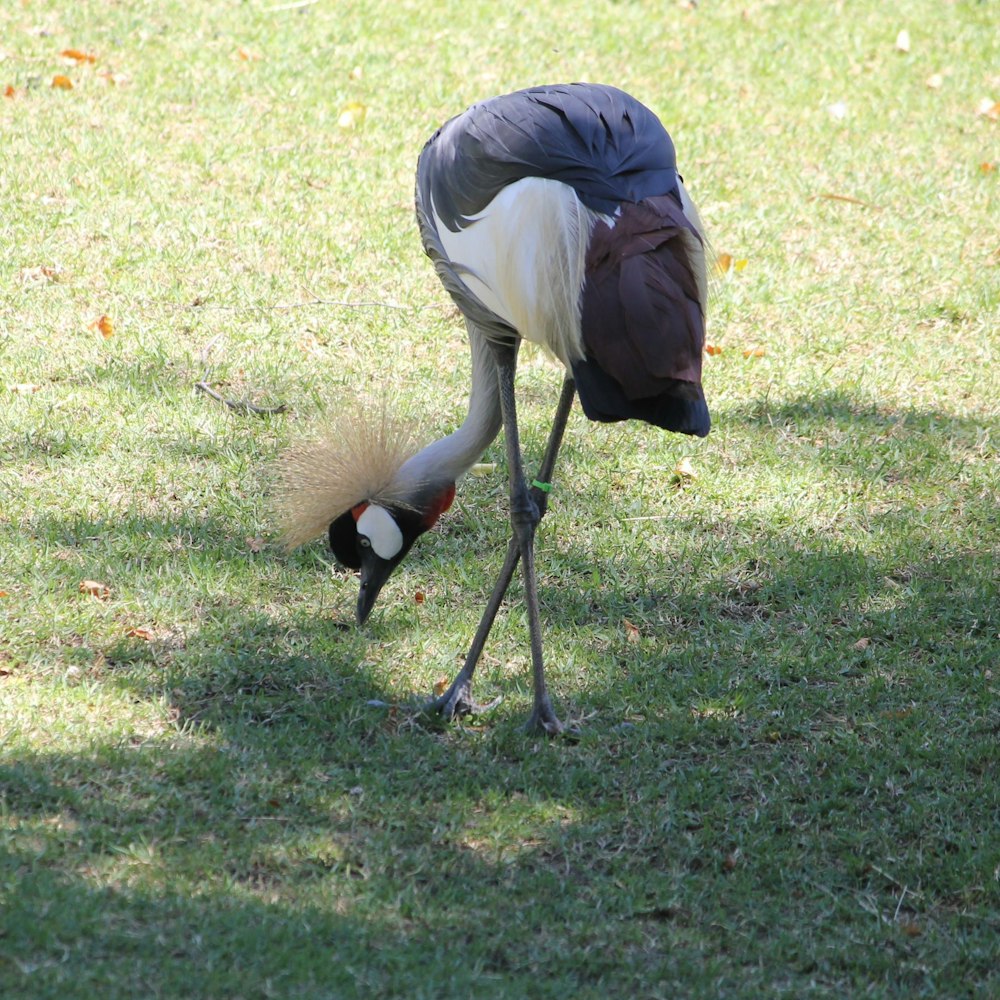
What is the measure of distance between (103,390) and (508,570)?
7.25 ft

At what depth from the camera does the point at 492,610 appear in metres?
4.10

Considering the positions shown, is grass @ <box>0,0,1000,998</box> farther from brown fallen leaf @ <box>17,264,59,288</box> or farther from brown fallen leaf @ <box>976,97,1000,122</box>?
brown fallen leaf @ <box>976,97,1000,122</box>

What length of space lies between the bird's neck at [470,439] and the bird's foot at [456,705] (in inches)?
23.9

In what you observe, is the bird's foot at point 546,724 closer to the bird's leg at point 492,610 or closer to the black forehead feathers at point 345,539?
the bird's leg at point 492,610

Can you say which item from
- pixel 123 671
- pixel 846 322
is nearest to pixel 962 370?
pixel 846 322

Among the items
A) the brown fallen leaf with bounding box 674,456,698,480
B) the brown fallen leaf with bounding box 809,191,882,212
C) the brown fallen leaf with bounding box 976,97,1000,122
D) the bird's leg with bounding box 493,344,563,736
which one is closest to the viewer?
the bird's leg with bounding box 493,344,563,736

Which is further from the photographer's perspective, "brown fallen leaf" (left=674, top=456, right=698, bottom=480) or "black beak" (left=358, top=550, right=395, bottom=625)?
"brown fallen leaf" (left=674, top=456, right=698, bottom=480)

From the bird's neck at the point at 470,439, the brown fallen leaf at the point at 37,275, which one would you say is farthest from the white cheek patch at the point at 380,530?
the brown fallen leaf at the point at 37,275

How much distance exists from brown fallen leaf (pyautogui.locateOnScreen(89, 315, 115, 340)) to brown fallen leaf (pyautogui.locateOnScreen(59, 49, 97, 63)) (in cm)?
292

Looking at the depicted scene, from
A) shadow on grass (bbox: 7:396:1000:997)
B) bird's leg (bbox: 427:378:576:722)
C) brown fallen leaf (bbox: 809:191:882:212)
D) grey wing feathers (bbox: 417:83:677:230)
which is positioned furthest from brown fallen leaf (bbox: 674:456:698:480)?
brown fallen leaf (bbox: 809:191:882:212)

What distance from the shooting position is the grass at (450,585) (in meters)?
3.16

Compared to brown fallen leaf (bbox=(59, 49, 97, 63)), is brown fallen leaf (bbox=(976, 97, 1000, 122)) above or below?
below

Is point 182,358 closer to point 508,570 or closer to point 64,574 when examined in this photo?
point 64,574

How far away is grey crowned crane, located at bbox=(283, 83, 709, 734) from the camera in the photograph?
3.41 m
